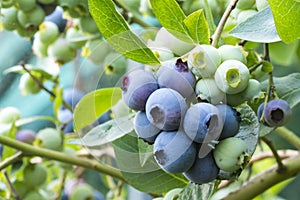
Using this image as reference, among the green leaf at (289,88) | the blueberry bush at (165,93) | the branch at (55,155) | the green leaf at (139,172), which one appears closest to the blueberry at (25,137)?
the blueberry bush at (165,93)

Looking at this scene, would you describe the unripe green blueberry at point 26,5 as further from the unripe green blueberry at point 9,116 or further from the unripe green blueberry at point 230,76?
the unripe green blueberry at point 230,76

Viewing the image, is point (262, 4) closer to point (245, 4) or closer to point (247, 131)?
point (245, 4)

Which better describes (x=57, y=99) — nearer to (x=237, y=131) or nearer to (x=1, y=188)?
(x=1, y=188)

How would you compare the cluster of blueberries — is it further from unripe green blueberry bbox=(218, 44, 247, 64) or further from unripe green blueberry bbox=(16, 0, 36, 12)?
unripe green blueberry bbox=(16, 0, 36, 12)

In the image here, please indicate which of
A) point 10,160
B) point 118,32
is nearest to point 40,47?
point 10,160

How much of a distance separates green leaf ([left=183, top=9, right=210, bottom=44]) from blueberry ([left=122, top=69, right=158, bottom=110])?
0.06 meters

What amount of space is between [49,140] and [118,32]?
396 mm

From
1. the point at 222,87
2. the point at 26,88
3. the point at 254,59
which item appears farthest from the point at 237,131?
the point at 26,88

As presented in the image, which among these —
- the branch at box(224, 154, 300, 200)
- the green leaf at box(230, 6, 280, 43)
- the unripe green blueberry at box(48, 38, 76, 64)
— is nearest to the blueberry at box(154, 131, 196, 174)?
the green leaf at box(230, 6, 280, 43)

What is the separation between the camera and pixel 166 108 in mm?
459

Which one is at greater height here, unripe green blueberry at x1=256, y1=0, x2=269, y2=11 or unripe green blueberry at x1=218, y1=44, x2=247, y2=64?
unripe green blueberry at x1=218, y1=44, x2=247, y2=64

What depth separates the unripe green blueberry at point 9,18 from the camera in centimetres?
88

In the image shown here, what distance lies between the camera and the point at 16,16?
0.89m

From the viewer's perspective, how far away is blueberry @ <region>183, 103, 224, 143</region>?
1.52ft
